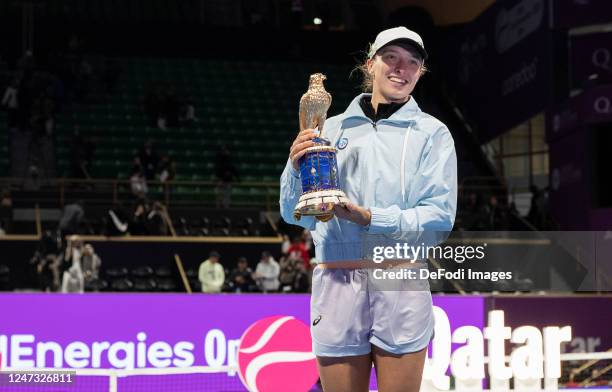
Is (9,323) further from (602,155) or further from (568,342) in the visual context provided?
(602,155)

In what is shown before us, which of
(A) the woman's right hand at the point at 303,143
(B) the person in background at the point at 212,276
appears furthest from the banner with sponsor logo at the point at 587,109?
(A) the woman's right hand at the point at 303,143

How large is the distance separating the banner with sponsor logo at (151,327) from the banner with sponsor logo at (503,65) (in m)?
10.2

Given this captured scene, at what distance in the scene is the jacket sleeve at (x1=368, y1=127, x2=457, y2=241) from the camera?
339cm

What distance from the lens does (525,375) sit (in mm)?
9227

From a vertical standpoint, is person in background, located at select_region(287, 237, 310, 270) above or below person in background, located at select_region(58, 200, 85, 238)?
below

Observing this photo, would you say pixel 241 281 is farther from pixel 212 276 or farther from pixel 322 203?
pixel 322 203

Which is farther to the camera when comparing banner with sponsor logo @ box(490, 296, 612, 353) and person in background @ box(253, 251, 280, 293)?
person in background @ box(253, 251, 280, 293)

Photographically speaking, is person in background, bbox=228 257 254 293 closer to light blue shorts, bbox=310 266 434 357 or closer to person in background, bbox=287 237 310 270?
person in background, bbox=287 237 310 270

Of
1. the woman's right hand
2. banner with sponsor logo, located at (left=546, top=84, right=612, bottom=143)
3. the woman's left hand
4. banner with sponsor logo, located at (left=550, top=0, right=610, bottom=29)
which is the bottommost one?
the woman's left hand

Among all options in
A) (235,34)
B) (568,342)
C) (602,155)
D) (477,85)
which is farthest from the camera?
(235,34)

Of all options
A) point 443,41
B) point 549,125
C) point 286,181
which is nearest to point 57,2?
point 443,41

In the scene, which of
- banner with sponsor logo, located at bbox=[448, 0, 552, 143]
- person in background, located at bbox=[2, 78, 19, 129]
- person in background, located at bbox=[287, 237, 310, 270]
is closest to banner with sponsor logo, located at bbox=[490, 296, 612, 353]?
person in background, located at bbox=[287, 237, 310, 270]

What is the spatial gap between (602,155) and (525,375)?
9385 millimetres

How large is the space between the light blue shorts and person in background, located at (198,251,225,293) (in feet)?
43.3
